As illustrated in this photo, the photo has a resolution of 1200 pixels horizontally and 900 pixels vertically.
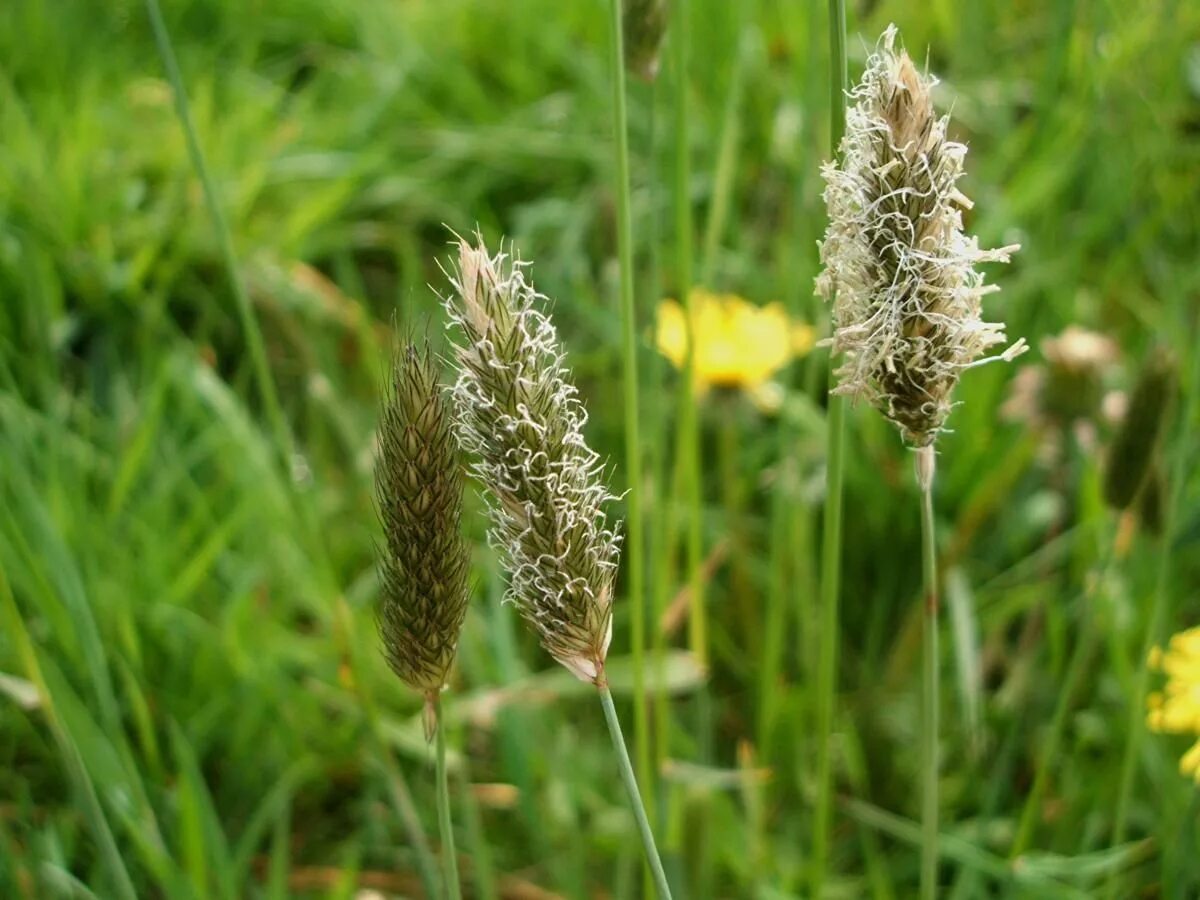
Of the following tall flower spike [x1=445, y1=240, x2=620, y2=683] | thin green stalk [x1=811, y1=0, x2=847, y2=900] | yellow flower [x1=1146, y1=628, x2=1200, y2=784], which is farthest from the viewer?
yellow flower [x1=1146, y1=628, x2=1200, y2=784]

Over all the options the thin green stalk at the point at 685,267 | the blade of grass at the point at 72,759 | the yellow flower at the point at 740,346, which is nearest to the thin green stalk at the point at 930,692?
the thin green stalk at the point at 685,267

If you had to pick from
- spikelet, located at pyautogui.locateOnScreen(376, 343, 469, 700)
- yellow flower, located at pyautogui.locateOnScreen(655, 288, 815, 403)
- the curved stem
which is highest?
yellow flower, located at pyautogui.locateOnScreen(655, 288, 815, 403)

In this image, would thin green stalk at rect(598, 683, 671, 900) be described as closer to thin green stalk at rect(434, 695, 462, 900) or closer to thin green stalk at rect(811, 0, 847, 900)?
thin green stalk at rect(434, 695, 462, 900)

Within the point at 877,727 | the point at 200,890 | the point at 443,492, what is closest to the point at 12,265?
the point at 200,890

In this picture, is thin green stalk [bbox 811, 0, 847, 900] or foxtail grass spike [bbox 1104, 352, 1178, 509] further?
foxtail grass spike [bbox 1104, 352, 1178, 509]

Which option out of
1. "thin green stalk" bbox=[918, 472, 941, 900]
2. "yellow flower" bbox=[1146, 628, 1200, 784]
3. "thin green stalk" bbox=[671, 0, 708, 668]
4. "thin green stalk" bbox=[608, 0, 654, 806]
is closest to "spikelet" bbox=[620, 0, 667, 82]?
"thin green stalk" bbox=[671, 0, 708, 668]

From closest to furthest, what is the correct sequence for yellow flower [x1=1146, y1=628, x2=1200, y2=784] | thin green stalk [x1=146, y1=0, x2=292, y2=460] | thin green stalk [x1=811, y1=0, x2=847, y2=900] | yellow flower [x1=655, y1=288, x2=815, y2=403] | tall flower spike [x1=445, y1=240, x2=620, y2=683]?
tall flower spike [x1=445, y1=240, x2=620, y2=683] → thin green stalk [x1=811, y1=0, x2=847, y2=900] → thin green stalk [x1=146, y1=0, x2=292, y2=460] → yellow flower [x1=1146, y1=628, x2=1200, y2=784] → yellow flower [x1=655, y1=288, x2=815, y2=403]
